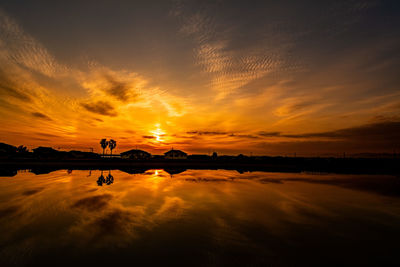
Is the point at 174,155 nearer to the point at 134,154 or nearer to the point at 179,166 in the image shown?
the point at 134,154

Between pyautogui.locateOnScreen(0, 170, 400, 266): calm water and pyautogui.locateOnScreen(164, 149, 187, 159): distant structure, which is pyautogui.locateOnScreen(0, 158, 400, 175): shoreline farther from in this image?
pyautogui.locateOnScreen(164, 149, 187, 159): distant structure

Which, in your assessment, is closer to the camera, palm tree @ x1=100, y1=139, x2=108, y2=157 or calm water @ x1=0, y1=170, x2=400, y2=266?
calm water @ x1=0, y1=170, x2=400, y2=266

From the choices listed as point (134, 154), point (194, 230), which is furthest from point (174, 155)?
point (194, 230)

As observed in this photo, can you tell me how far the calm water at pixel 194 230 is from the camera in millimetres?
6215

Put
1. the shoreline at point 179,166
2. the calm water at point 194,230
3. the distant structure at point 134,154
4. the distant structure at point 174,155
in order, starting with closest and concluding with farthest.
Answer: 1. the calm water at point 194,230
2. the shoreline at point 179,166
3. the distant structure at point 174,155
4. the distant structure at point 134,154

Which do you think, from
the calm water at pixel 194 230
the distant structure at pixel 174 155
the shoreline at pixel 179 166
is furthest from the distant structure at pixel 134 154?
the calm water at pixel 194 230

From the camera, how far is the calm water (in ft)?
20.4

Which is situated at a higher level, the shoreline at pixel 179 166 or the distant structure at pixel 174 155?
the distant structure at pixel 174 155

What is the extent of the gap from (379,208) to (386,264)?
8652 millimetres

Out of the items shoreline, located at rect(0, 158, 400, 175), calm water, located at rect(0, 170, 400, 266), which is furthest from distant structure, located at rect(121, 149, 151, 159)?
calm water, located at rect(0, 170, 400, 266)

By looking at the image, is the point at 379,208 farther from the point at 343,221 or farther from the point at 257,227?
the point at 257,227

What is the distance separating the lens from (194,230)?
330 inches

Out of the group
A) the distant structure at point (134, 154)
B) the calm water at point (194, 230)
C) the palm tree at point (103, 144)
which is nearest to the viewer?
the calm water at point (194, 230)

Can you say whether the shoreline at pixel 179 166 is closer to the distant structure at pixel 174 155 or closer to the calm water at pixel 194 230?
the calm water at pixel 194 230
